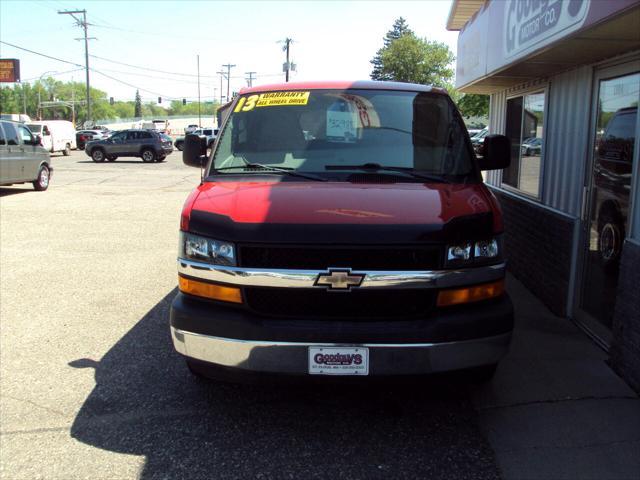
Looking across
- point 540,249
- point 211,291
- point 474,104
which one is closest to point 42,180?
point 540,249

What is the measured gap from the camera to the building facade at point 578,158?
13.3 feet

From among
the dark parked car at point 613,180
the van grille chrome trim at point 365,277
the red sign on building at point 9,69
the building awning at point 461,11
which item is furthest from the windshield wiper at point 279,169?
the red sign on building at point 9,69

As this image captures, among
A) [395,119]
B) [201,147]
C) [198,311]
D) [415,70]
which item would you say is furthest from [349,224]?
[415,70]

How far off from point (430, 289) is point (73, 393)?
2548 mm

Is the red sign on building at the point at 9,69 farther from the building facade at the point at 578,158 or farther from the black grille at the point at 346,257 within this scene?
the black grille at the point at 346,257

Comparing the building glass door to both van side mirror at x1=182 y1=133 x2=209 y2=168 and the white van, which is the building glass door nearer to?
van side mirror at x1=182 y1=133 x2=209 y2=168

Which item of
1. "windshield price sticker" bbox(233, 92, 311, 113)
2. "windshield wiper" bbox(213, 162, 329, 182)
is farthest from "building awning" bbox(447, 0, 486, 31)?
"windshield wiper" bbox(213, 162, 329, 182)

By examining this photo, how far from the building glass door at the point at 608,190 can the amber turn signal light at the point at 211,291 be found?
3.33m

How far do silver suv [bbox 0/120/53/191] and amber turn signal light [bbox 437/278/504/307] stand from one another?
14455 mm

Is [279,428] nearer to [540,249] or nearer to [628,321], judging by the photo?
[628,321]

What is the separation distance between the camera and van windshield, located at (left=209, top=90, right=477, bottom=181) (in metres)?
3.97

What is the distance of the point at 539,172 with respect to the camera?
6.73 metres

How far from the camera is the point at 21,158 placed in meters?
15.6

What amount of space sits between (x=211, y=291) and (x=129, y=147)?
31037 millimetres
